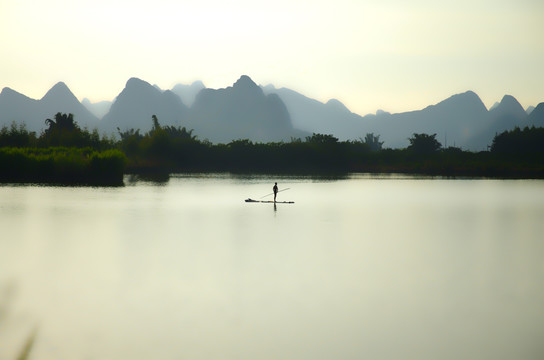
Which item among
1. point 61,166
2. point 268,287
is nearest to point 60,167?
point 61,166

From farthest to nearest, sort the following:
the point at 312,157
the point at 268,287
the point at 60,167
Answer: the point at 312,157
the point at 60,167
the point at 268,287

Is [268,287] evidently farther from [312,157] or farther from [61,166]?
[312,157]

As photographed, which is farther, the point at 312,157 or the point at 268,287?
the point at 312,157

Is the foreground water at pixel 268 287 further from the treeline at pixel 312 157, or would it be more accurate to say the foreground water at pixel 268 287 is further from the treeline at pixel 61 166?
the treeline at pixel 312 157

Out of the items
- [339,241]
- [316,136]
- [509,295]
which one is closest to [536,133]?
[316,136]

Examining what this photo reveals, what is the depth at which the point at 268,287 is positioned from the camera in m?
14.3

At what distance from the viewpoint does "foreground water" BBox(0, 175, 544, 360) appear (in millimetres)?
10242

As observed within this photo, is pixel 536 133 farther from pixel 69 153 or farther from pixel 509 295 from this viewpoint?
pixel 509 295

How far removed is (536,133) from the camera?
315 feet

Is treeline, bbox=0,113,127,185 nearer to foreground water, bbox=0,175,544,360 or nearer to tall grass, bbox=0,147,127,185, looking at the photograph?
tall grass, bbox=0,147,127,185

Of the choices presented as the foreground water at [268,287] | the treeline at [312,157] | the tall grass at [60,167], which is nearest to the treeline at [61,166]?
the tall grass at [60,167]

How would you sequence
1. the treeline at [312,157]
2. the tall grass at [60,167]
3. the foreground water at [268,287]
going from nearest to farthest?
the foreground water at [268,287] < the tall grass at [60,167] < the treeline at [312,157]

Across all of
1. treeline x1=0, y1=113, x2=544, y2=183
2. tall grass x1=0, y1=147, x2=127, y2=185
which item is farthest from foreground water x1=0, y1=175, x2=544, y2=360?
treeline x1=0, y1=113, x2=544, y2=183

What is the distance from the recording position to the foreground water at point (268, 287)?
33.6ft
